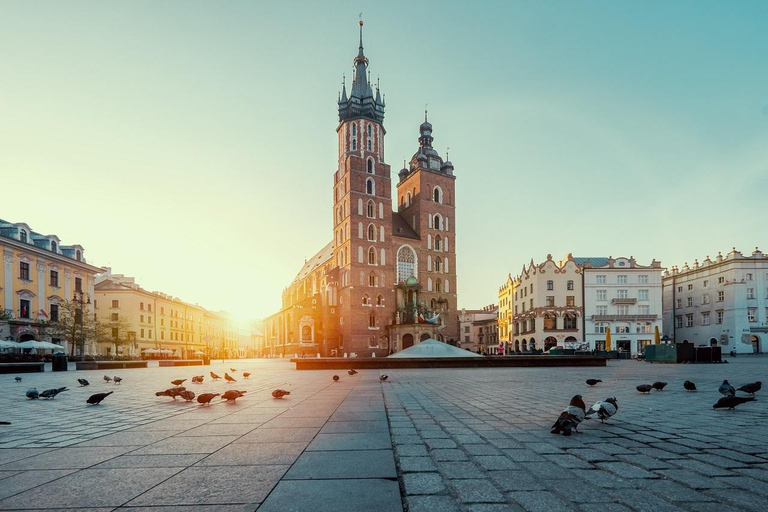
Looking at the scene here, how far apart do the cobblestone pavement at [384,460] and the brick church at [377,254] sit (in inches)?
2190

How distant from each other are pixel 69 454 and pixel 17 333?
47.0 m

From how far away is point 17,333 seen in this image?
42844mm

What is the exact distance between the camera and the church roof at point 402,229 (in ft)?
230

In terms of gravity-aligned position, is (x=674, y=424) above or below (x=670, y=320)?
above

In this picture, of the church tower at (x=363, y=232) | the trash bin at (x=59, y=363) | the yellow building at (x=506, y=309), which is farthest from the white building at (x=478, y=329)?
the trash bin at (x=59, y=363)

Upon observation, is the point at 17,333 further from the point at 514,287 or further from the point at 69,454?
the point at 514,287

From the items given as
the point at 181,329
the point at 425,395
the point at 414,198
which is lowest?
the point at 181,329

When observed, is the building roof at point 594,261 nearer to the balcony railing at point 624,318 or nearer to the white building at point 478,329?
the balcony railing at point 624,318

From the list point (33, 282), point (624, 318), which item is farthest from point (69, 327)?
point (624, 318)

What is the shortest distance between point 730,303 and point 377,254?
43.3m

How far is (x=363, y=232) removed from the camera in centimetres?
6644

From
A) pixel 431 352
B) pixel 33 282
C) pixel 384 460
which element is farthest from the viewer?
pixel 33 282

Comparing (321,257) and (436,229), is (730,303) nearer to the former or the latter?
(436,229)

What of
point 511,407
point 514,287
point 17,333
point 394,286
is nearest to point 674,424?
point 511,407
